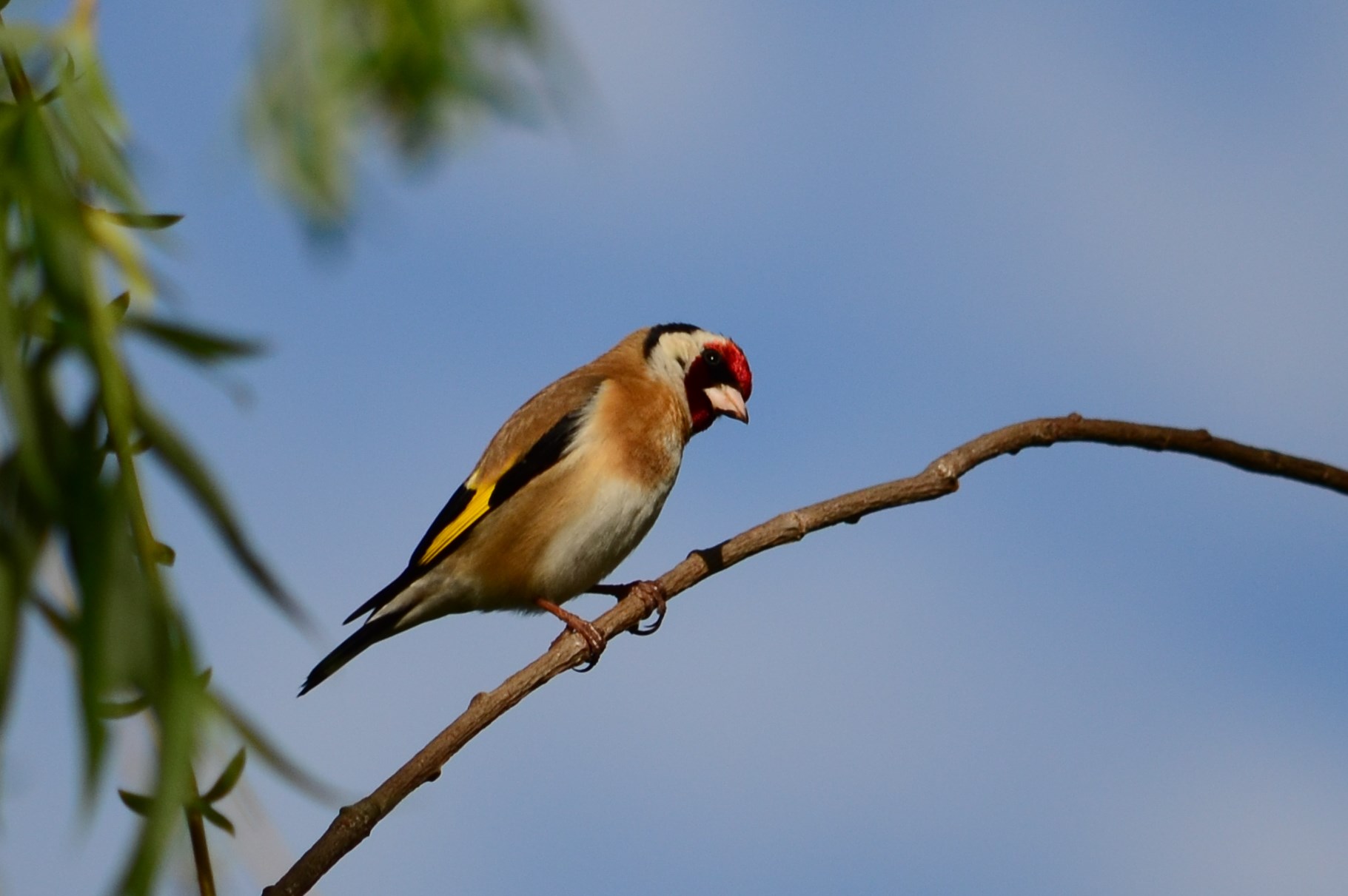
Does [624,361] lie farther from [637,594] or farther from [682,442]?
[637,594]

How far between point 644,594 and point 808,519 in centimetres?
74

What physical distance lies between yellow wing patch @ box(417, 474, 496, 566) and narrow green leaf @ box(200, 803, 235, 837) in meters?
2.84

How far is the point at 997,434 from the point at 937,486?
0.18 meters

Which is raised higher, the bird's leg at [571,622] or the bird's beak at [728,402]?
the bird's beak at [728,402]

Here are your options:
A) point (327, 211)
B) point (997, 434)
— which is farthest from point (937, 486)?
point (327, 211)

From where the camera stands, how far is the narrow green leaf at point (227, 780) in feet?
6.35

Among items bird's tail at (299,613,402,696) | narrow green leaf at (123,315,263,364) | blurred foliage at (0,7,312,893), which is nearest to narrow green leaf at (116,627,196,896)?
blurred foliage at (0,7,312,893)

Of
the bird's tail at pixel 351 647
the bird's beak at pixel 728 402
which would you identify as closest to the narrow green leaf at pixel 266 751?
the bird's tail at pixel 351 647

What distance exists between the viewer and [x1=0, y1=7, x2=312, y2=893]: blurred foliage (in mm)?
1847

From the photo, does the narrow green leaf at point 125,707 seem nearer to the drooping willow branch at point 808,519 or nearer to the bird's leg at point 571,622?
the drooping willow branch at point 808,519

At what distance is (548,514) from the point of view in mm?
4762

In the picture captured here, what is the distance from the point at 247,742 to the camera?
2.01 metres

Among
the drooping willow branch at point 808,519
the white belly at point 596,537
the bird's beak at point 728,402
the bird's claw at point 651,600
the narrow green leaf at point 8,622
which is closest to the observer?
the narrow green leaf at point 8,622

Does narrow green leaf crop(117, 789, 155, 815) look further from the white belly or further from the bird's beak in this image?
the bird's beak
